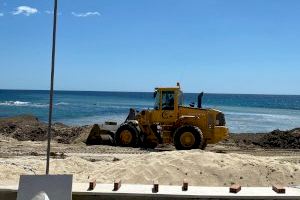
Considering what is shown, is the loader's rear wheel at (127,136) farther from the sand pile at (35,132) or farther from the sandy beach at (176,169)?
the sand pile at (35,132)

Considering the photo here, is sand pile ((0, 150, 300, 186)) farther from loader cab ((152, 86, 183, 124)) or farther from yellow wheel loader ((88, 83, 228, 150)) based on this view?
loader cab ((152, 86, 183, 124))

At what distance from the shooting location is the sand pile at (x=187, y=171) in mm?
11781

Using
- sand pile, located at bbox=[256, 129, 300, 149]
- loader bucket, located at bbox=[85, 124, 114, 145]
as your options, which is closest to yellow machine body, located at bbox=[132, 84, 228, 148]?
loader bucket, located at bbox=[85, 124, 114, 145]

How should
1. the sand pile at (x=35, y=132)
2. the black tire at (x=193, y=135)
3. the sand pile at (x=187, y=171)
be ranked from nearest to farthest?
the sand pile at (x=187, y=171), the black tire at (x=193, y=135), the sand pile at (x=35, y=132)

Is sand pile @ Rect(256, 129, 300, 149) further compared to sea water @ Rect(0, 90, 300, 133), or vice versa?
sea water @ Rect(0, 90, 300, 133)

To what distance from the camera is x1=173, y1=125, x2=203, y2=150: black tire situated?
18.5m

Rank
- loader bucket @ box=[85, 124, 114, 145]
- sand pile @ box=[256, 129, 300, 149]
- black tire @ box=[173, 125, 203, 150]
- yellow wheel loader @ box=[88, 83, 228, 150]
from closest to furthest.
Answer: black tire @ box=[173, 125, 203, 150] → yellow wheel loader @ box=[88, 83, 228, 150] → loader bucket @ box=[85, 124, 114, 145] → sand pile @ box=[256, 129, 300, 149]

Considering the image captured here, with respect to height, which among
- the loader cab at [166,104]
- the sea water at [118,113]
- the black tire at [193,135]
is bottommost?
the sea water at [118,113]

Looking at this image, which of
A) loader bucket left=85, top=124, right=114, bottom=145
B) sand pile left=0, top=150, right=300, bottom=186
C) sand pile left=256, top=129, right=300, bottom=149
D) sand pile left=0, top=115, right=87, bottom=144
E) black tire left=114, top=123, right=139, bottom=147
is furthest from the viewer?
sand pile left=0, top=115, right=87, bottom=144

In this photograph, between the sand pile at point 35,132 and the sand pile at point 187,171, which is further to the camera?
the sand pile at point 35,132

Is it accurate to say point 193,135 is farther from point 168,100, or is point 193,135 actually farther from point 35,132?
point 35,132

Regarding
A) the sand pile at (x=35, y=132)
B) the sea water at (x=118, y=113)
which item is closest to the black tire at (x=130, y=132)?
the sand pile at (x=35, y=132)

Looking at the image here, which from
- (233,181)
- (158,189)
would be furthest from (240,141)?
(158,189)

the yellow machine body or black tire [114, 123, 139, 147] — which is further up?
the yellow machine body
